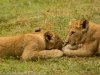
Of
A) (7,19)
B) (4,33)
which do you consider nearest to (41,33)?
(4,33)

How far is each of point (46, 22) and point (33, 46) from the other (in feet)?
12.0

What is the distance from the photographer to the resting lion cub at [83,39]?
323 inches

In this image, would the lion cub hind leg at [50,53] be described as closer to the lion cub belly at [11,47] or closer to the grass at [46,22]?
the grass at [46,22]

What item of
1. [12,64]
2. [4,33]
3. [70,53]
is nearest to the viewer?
[12,64]

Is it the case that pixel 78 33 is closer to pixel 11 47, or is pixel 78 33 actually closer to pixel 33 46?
pixel 33 46

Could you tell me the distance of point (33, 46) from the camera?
8.07 m

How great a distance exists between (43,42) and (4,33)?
269cm

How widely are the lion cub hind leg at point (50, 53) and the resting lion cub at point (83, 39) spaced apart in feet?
0.53

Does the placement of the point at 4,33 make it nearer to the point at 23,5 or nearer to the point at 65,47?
the point at 65,47

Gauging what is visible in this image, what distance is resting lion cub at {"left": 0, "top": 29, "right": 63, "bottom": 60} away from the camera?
807cm

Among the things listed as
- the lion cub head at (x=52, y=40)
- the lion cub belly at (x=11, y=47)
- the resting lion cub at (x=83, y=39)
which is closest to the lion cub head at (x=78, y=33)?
the resting lion cub at (x=83, y=39)

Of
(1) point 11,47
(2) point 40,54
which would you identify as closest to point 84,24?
(2) point 40,54

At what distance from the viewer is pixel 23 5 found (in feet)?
47.1

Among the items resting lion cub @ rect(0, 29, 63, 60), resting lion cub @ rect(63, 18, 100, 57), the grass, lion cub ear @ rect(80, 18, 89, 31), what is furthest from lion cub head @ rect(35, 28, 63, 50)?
lion cub ear @ rect(80, 18, 89, 31)
